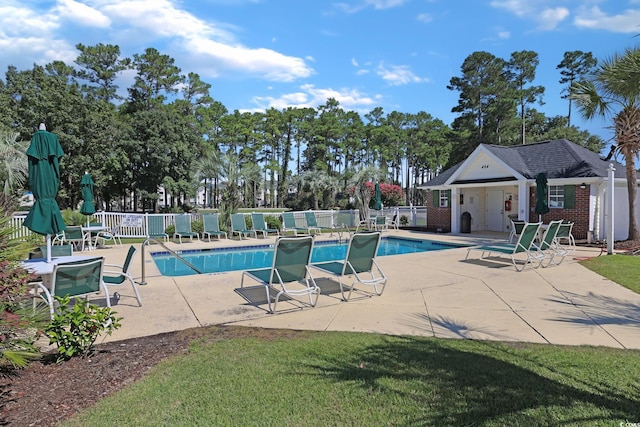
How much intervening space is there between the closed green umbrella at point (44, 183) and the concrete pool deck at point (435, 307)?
5.20 ft

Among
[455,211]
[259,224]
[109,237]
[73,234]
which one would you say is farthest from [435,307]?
[455,211]

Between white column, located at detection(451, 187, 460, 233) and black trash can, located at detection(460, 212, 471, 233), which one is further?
white column, located at detection(451, 187, 460, 233)

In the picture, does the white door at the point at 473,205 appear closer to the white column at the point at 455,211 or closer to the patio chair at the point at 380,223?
the white column at the point at 455,211

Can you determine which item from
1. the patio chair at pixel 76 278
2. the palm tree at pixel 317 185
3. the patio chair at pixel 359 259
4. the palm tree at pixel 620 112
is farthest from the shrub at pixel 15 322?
the palm tree at pixel 317 185

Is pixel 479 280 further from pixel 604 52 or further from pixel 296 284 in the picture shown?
pixel 604 52

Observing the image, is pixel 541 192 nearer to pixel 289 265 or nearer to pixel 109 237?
pixel 289 265

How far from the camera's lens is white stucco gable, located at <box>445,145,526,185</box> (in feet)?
54.5

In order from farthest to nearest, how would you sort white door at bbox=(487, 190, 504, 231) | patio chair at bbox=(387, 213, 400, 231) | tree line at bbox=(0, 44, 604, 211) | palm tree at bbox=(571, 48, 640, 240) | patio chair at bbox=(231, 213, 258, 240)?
tree line at bbox=(0, 44, 604, 211)
patio chair at bbox=(387, 213, 400, 231)
white door at bbox=(487, 190, 504, 231)
patio chair at bbox=(231, 213, 258, 240)
palm tree at bbox=(571, 48, 640, 240)

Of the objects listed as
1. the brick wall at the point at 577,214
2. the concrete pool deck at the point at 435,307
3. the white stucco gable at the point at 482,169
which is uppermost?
the white stucco gable at the point at 482,169

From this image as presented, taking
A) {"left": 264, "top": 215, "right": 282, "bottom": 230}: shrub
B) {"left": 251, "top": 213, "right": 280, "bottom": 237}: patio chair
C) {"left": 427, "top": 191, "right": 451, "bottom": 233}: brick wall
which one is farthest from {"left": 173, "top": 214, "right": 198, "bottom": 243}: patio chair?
{"left": 427, "top": 191, "right": 451, "bottom": 233}: brick wall

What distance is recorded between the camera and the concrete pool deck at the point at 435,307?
457 cm

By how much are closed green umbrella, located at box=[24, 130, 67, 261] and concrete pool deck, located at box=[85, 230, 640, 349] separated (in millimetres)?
1585

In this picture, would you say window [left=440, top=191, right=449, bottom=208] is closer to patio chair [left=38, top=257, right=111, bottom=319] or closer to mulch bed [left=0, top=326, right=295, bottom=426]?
mulch bed [left=0, top=326, right=295, bottom=426]

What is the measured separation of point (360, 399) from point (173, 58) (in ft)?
159
